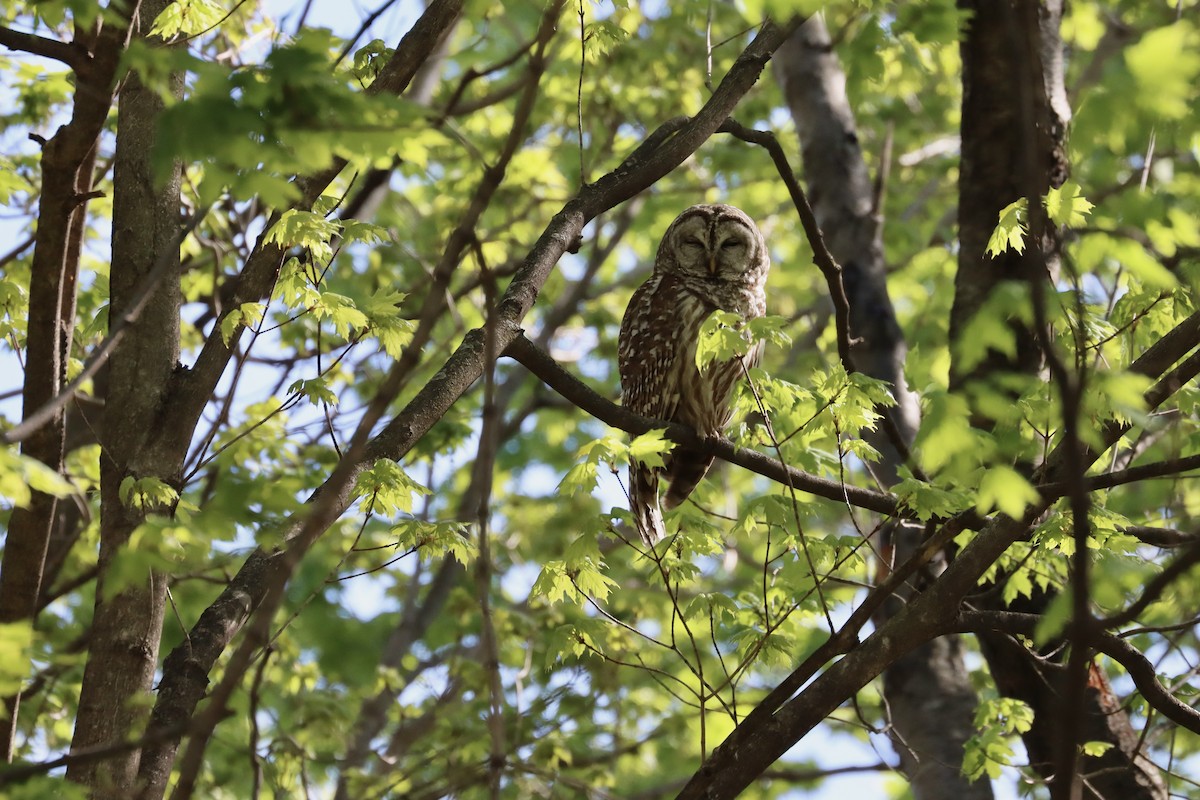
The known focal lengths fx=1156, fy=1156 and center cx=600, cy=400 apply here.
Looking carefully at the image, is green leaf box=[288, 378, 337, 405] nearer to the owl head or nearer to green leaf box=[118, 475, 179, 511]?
green leaf box=[118, 475, 179, 511]

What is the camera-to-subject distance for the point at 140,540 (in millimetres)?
2908

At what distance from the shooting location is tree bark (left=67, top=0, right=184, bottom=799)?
3.63m

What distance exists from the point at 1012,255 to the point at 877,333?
1239 millimetres

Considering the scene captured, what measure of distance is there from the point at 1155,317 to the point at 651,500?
2690 mm

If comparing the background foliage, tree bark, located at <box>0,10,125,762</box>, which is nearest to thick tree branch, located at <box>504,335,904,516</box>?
the background foliage

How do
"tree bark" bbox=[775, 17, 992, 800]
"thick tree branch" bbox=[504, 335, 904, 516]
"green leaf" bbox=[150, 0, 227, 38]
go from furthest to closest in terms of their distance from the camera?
"tree bark" bbox=[775, 17, 992, 800] → "green leaf" bbox=[150, 0, 227, 38] → "thick tree branch" bbox=[504, 335, 904, 516]

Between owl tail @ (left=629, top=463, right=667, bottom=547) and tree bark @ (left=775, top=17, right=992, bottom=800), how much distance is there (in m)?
1.17

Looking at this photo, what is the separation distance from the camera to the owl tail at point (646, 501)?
5871 millimetres

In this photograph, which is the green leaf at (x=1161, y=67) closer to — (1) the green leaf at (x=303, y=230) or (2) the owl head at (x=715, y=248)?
(1) the green leaf at (x=303, y=230)

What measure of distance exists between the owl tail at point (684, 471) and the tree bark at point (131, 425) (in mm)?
2460

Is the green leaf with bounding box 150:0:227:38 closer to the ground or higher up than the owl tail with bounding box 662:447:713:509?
higher up

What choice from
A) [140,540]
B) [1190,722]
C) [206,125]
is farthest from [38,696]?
[1190,722]

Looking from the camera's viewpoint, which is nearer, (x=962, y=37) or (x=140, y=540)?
(x=140, y=540)

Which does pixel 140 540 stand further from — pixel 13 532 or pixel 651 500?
pixel 651 500
